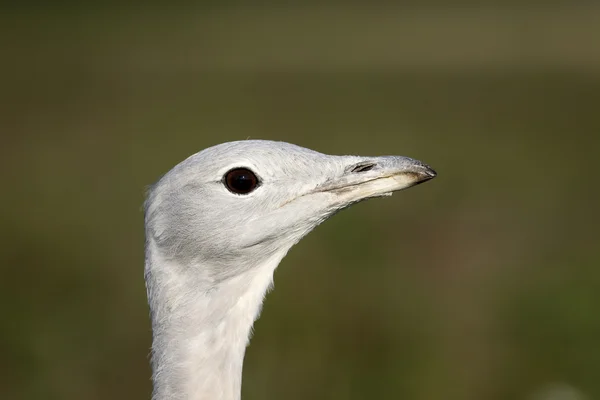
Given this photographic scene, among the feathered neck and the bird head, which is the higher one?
the bird head

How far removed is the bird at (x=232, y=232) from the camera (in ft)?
13.7

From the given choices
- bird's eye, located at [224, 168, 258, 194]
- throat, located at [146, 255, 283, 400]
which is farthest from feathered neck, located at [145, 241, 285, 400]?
bird's eye, located at [224, 168, 258, 194]

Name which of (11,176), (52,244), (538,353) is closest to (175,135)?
(11,176)

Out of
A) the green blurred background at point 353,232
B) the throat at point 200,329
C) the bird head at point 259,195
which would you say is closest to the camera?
the throat at point 200,329

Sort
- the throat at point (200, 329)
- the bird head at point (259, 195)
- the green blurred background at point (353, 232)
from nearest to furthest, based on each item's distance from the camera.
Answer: the throat at point (200, 329) < the bird head at point (259, 195) < the green blurred background at point (353, 232)

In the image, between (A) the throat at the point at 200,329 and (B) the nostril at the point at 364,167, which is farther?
(B) the nostril at the point at 364,167

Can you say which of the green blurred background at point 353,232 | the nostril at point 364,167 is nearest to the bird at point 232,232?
the nostril at point 364,167

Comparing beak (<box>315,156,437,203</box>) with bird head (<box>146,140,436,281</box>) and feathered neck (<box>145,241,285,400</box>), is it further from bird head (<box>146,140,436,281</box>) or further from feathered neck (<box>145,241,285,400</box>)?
feathered neck (<box>145,241,285,400</box>)

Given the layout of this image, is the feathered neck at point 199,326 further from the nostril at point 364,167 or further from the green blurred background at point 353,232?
the green blurred background at point 353,232

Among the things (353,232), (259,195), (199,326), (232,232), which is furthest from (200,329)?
(353,232)

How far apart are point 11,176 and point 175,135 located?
6.01 meters

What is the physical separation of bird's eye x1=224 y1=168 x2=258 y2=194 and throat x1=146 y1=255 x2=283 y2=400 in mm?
389

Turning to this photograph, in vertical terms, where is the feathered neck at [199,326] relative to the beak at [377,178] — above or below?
below

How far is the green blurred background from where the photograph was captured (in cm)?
964
